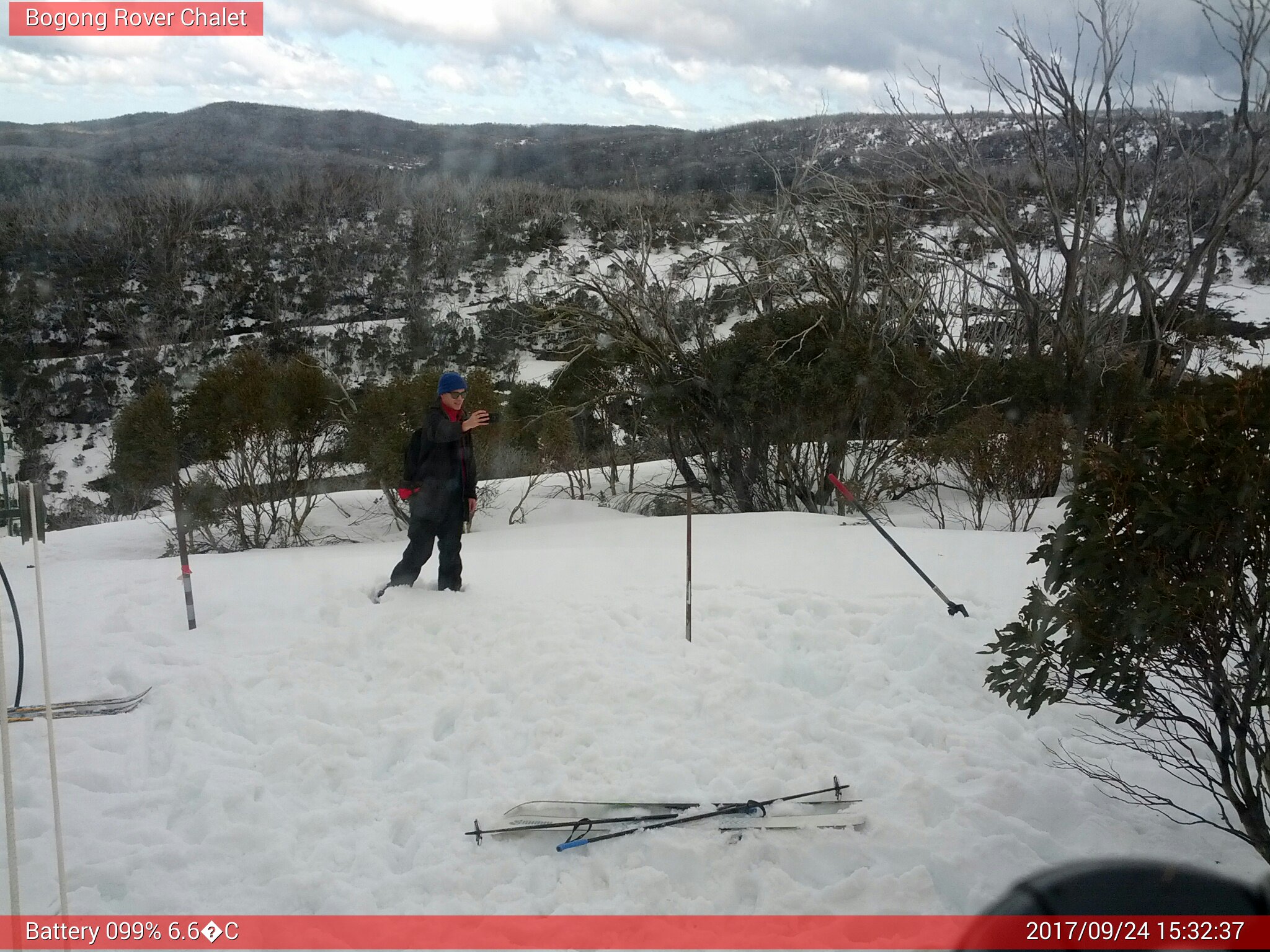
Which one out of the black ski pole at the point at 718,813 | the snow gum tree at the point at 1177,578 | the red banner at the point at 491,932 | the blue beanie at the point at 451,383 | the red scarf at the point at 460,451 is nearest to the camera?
the snow gum tree at the point at 1177,578

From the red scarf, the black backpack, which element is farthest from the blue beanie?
the black backpack

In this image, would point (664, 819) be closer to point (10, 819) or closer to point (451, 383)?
point (10, 819)

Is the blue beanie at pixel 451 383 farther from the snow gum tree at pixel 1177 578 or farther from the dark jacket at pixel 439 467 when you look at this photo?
the snow gum tree at pixel 1177 578

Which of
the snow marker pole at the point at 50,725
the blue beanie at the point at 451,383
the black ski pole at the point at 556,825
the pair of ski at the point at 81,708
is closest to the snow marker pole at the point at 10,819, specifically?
the snow marker pole at the point at 50,725

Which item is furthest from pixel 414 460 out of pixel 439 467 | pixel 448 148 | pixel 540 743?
pixel 448 148

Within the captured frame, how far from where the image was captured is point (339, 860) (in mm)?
2975

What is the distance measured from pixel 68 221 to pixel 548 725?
33.7 m

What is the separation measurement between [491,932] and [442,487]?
3496 millimetres

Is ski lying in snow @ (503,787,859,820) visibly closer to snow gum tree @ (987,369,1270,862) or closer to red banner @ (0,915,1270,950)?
red banner @ (0,915,1270,950)

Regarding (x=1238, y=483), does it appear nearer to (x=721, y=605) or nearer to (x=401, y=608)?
(x=721, y=605)

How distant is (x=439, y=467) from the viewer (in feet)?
18.8

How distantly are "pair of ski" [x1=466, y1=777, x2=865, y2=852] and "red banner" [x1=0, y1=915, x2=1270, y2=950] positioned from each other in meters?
0.42

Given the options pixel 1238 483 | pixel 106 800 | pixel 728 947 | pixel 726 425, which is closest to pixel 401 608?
pixel 106 800

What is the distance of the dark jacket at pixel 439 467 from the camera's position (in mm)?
5688
